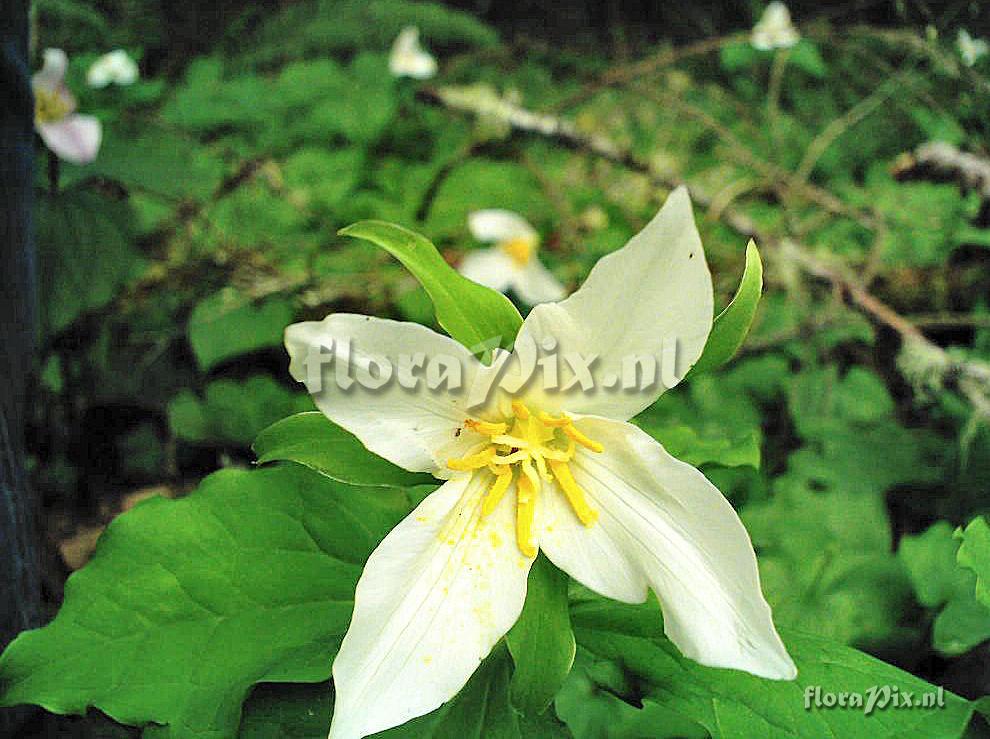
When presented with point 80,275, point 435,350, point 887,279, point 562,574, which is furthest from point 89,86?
point 887,279

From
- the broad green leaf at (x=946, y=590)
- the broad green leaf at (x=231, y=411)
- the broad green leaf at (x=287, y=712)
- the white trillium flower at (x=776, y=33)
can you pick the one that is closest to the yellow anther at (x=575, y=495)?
the broad green leaf at (x=287, y=712)

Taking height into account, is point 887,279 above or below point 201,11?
below

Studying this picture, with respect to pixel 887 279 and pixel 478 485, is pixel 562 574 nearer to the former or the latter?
pixel 478 485


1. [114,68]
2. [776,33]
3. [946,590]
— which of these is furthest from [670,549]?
[776,33]

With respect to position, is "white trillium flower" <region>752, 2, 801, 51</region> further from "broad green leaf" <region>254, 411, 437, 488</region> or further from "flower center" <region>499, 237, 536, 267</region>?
"broad green leaf" <region>254, 411, 437, 488</region>

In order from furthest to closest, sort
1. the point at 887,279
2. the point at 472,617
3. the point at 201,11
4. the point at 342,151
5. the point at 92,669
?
1. the point at 201,11
2. the point at 342,151
3. the point at 887,279
4. the point at 92,669
5. the point at 472,617

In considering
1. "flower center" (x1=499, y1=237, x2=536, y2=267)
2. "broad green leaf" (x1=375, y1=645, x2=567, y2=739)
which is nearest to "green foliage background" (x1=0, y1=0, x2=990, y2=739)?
"broad green leaf" (x1=375, y1=645, x2=567, y2=739)

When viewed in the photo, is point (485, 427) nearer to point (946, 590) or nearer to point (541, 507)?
point (541, 507)

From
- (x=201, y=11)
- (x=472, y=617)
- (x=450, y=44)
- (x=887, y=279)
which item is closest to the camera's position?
(x=472, y=617)
